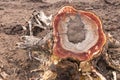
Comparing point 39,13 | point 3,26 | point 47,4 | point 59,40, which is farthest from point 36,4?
point 59,40

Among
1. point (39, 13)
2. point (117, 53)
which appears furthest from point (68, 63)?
point (39, 13)

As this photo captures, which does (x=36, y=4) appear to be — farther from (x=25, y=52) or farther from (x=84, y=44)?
(x=84, y=44)

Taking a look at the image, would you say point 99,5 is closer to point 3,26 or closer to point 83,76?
point 3,26

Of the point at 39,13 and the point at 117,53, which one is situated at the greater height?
the point at 39,13

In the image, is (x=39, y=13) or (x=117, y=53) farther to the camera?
(x=39, y=13)

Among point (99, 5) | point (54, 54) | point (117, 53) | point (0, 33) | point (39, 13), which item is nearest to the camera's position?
point (54, 54)

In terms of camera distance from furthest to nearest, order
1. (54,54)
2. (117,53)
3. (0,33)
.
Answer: (0,33) < (117,53) < (54,54)
